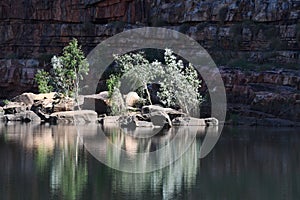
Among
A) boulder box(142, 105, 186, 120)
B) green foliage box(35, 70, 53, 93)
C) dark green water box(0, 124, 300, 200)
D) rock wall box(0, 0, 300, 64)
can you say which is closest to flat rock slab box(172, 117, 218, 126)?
boulder box(142, 105, 186, 120)

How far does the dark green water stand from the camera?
21.7 metres

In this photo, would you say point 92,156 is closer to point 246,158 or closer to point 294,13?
point 246,158

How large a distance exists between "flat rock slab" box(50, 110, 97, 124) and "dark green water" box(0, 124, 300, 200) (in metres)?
15.4

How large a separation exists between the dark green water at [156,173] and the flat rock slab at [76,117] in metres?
15.4

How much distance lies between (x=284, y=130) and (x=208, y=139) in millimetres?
A: 9863

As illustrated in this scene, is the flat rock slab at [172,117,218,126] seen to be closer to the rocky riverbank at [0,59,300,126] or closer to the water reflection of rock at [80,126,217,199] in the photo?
the rocky riverbank at [0,59,300,126]

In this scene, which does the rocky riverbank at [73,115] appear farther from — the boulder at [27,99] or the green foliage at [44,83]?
the green foliage at [44,83]

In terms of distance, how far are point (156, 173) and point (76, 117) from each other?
29.2 metres

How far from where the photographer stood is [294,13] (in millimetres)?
68250

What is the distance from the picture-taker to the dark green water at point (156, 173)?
21688 mm

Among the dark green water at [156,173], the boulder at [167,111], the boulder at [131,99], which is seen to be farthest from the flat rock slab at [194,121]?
the dark green water at [156,173]

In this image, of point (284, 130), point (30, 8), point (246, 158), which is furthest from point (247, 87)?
point (30, 8)

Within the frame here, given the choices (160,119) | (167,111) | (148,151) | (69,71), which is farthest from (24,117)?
(148,151)

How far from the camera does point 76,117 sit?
54719mm
